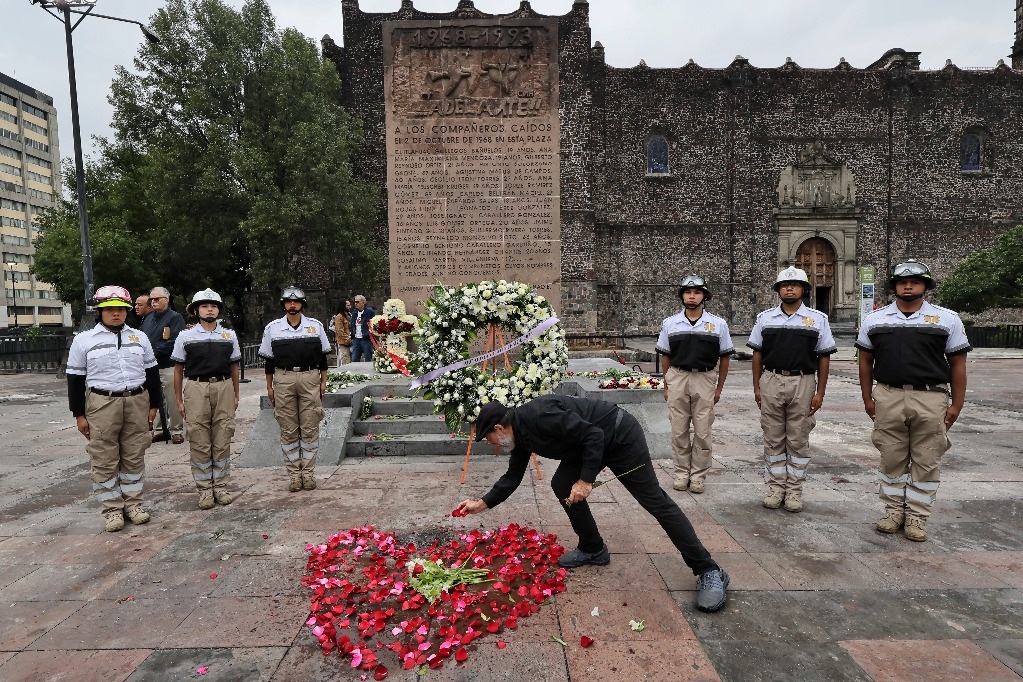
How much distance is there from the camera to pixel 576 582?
12.8 feet

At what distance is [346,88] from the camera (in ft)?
95.5

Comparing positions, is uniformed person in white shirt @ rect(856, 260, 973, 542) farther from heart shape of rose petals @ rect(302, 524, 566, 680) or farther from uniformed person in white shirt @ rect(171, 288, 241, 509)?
uniformed person in white shirt @ rect(171, 288, 241, 509)

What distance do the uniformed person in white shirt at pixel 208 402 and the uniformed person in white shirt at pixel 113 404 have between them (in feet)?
1.31

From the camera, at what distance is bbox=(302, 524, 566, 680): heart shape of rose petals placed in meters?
3.16

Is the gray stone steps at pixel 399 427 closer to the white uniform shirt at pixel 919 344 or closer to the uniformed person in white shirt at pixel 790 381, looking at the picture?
the uniformed person in white shirt at pixel 790 381

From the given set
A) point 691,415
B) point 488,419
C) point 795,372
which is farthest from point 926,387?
point 488,419

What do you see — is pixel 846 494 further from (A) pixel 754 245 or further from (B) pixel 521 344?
(A) pixel 754 245

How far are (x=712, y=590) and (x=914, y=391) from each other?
2.34 metres

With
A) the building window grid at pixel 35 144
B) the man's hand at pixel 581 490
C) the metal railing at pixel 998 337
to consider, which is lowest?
the metal railing at pixel 998 337

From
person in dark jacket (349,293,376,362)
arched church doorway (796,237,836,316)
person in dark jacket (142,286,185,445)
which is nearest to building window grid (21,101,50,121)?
person in dark jacket (349,293,376,362)

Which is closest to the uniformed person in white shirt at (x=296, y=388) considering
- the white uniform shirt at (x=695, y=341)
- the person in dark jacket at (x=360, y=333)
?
the white uniform shirt at (x=695, y=341)

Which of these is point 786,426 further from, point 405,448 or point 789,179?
point 789,179

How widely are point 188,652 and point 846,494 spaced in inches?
218

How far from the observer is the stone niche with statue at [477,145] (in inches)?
388
